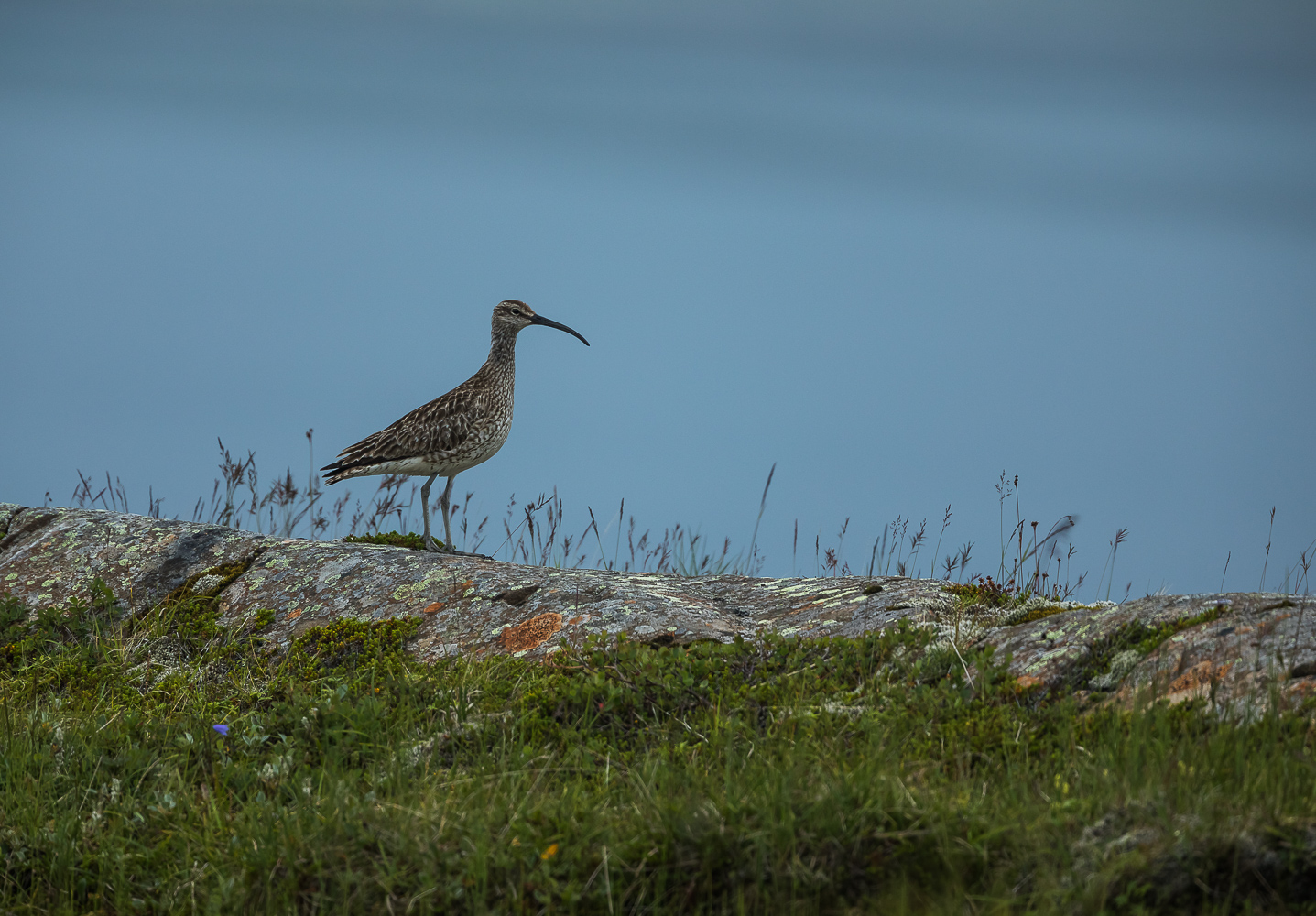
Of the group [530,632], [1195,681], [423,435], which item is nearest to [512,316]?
[423,435]

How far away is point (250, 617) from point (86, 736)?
1573mm

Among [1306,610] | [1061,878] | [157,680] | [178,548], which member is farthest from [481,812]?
[178,548]

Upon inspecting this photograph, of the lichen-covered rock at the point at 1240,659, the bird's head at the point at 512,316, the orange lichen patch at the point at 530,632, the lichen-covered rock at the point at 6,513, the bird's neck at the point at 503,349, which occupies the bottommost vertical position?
the orange lichen patch at the point at 530,632

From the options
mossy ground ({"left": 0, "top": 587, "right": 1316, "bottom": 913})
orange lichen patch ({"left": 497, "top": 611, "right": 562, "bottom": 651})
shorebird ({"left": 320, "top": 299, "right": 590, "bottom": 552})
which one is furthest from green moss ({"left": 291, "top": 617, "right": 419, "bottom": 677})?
shorebird ({"left": 320, "top": 299, "right": 590, "bottom": 552})

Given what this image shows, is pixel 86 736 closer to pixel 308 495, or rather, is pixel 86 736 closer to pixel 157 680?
pixel 157 680

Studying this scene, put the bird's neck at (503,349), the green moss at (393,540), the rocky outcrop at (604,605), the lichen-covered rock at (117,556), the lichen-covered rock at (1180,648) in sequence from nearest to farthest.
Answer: the lichen-covered rock at (1180,648), the rocky outcrop at (604,605), the lichen-covered rock at (117,556), the green moss at (393,540), the bird's neck at (503,349)

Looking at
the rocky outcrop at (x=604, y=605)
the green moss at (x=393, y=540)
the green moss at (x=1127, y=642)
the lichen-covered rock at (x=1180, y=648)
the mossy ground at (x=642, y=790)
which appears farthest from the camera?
the green moss at (x=393, y=540)

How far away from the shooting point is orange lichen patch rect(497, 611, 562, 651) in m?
6.38

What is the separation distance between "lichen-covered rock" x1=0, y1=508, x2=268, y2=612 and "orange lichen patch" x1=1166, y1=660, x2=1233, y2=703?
655cm

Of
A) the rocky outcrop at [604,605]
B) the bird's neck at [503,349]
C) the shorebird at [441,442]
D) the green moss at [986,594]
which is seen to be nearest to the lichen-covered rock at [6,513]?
the rocky outcrop at [604,605]

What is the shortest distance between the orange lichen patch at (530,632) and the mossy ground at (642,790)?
11.5 inches

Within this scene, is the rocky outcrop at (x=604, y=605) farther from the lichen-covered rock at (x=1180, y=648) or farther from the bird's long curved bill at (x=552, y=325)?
the bird's long curved bill at (x=552, y=325)

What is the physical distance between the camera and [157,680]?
6.75 m

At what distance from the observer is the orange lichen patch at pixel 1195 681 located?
15.5ft
